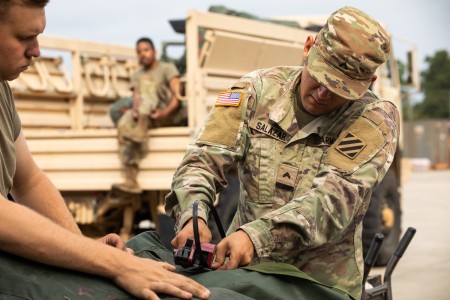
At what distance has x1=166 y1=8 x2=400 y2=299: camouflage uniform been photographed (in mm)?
3020

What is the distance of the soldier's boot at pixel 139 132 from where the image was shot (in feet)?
27.5

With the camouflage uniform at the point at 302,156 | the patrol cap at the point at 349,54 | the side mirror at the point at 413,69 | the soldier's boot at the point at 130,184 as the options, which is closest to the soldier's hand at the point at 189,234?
the camouflage uniform at the point at 302,156

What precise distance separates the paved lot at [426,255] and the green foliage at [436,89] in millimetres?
66440

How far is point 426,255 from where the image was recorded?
1041cm

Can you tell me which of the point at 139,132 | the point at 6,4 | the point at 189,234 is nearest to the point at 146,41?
the point at 139,132

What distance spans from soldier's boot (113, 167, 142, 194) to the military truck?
0.08 metres

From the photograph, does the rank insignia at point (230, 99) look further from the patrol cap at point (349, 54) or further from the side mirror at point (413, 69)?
the side mirror at point (413, 69)

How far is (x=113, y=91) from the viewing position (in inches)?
423

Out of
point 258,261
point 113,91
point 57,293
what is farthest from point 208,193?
point 113,91

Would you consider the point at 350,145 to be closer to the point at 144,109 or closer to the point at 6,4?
the point at 6,4

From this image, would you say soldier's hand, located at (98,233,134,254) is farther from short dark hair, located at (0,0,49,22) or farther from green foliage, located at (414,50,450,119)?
green foliage, located at (414,50,450,119)

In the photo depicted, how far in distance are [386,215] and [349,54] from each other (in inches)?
263

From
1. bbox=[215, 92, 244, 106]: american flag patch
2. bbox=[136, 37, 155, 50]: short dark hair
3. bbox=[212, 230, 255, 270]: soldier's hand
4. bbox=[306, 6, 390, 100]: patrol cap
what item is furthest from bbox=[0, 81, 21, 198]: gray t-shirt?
bbox=[136, 37, 155, 50]: short dark hair

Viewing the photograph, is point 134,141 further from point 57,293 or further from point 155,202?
point 57,293
